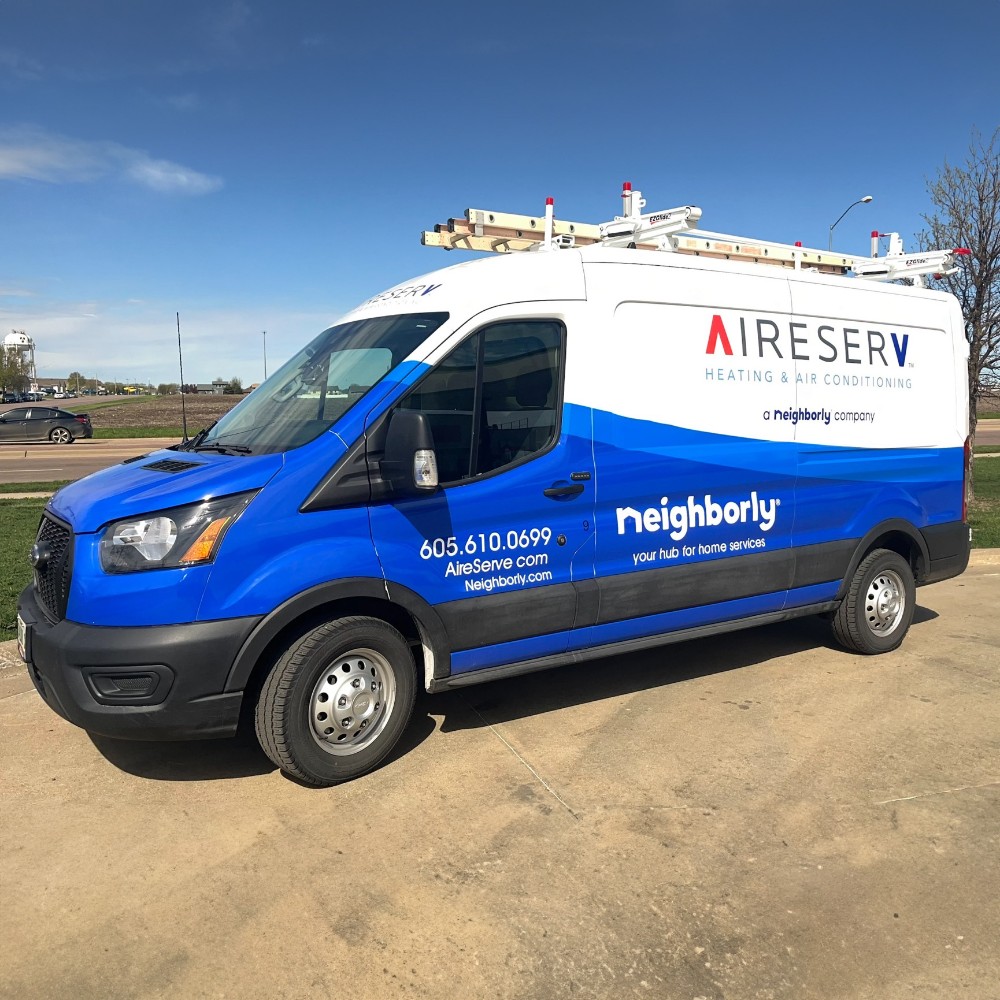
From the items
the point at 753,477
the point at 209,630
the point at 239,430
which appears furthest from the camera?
the point at 753,477

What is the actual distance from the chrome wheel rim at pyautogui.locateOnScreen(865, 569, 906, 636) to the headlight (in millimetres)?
4373

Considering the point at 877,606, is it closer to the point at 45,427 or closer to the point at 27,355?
the point at 45,427

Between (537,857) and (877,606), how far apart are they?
364 cm

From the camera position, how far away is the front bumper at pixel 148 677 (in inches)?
137

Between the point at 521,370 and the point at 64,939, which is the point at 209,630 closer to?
the point at 64,939

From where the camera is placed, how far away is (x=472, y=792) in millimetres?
3850

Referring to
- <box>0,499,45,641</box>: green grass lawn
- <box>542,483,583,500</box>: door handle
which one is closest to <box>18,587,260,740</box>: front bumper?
<box>542,483,583,500</box>: door handle

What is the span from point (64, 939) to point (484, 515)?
235 cm

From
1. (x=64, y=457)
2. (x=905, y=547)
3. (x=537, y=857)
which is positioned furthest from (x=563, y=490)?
(x=64, y=457)

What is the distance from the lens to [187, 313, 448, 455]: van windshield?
13.3 feet

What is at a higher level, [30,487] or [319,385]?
[319,385]

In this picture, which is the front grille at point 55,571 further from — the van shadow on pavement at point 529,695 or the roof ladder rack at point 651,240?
the roof ladder rack at point 651,240

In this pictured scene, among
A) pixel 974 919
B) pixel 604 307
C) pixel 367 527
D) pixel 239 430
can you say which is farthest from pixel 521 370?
pixel 974 919

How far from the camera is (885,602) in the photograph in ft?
19.5
